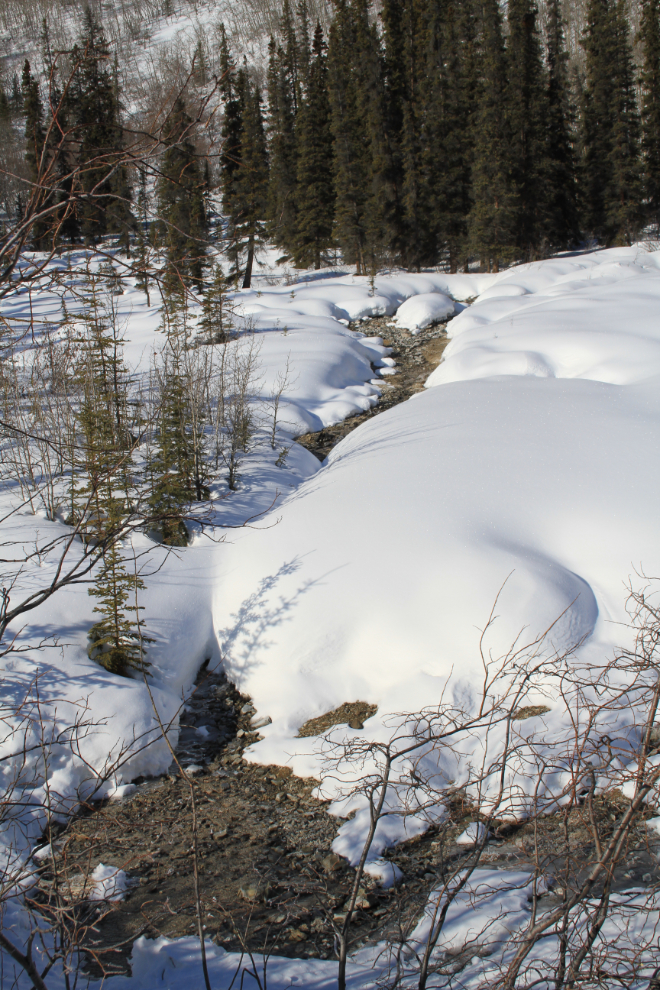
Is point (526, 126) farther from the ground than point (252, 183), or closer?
farther from the ground

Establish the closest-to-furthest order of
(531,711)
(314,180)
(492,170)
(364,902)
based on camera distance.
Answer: (364,902) < (531,711) < (492,170) < (314,180)

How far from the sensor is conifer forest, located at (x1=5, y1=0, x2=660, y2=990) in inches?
81.9

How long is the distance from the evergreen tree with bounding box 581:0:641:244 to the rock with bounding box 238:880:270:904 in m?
34.6

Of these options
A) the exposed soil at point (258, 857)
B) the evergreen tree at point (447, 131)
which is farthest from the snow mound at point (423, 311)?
the exposed soil at point (258, 857)

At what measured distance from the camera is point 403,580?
649 centimetres

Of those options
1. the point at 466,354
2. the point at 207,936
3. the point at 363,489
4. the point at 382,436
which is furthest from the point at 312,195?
the point at 207,936

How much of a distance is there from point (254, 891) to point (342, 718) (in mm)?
1792

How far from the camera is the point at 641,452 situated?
759 centimetres

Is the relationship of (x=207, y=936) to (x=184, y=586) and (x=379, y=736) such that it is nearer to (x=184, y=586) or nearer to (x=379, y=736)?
(x=379, y=736)

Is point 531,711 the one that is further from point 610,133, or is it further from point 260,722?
point 610,133

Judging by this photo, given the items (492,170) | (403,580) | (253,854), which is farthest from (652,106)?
(253,854)

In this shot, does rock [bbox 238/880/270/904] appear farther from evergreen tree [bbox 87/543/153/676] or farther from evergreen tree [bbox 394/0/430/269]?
evergreen tree [bbox 394/0/430/269]

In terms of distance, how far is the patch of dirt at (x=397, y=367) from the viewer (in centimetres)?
1510

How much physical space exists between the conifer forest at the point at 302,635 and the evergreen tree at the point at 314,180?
1839 centimetres
